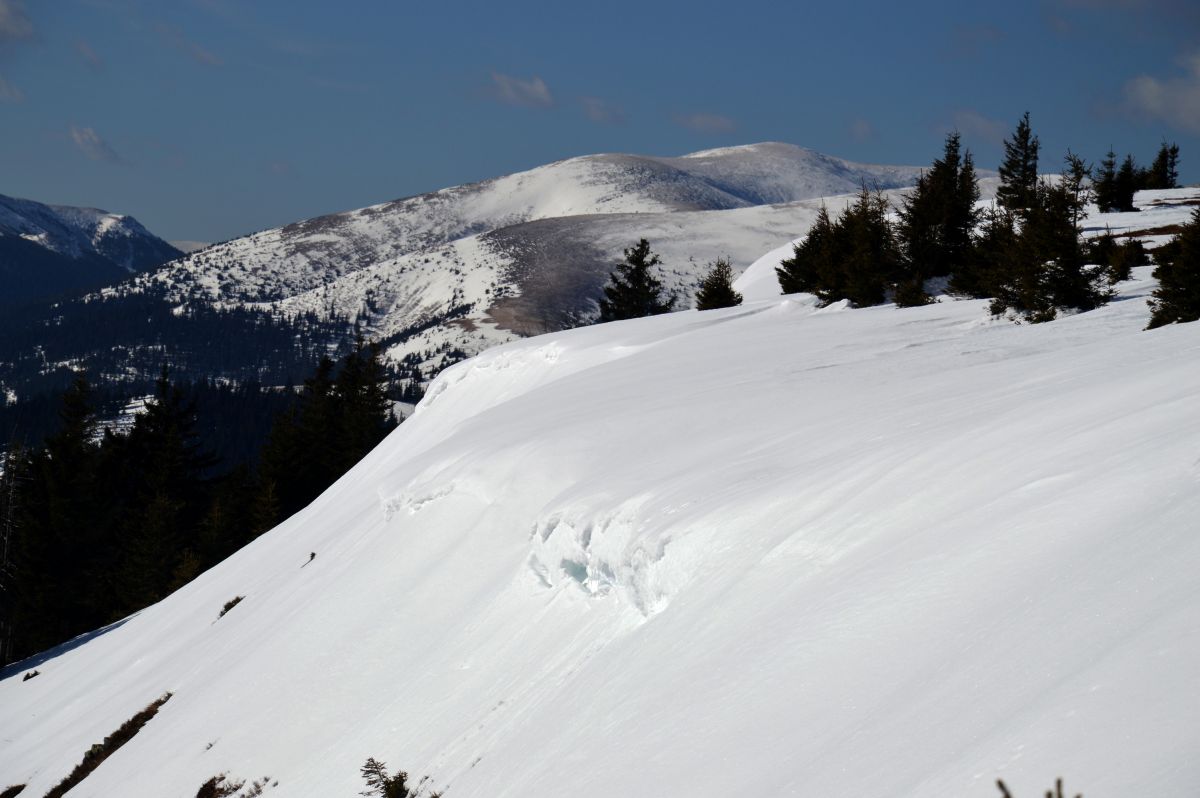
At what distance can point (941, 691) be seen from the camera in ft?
18.9

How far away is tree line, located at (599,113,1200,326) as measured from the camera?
20.4m

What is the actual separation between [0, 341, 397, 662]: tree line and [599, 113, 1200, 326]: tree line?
80.8ft

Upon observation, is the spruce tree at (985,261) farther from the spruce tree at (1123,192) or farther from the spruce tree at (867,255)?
the spruce tree at (1123,192)

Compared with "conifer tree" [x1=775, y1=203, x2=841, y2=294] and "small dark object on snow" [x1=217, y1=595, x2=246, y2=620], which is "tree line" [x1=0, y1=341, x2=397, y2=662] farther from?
"conifer tree" [x1=775, y1=203, x2=841, y2=294]

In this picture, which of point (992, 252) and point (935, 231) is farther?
point (935, 231)

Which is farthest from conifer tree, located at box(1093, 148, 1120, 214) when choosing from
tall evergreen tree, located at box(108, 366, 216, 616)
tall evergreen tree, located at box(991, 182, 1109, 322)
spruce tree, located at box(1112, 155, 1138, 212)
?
tall evergreen tree, located at box(108, 366, 216, 616)

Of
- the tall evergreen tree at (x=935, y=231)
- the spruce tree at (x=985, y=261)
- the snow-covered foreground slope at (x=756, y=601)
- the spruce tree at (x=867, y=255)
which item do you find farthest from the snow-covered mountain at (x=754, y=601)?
the tall evergreen tree at (x=935, y=231)

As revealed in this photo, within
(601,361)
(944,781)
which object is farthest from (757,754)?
(601,361)

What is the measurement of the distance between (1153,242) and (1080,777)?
29.7m

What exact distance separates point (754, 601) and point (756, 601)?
0.09ft

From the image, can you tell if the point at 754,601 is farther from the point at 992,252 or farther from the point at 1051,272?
the point at 992,252

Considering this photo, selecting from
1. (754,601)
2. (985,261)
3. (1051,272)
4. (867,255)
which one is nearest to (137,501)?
(867,255)

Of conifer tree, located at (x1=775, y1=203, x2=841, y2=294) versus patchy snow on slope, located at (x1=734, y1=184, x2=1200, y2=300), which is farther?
conifer tree, located at (x1=775, y1=203, x2=841, y2=294)

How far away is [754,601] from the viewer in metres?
8.26
